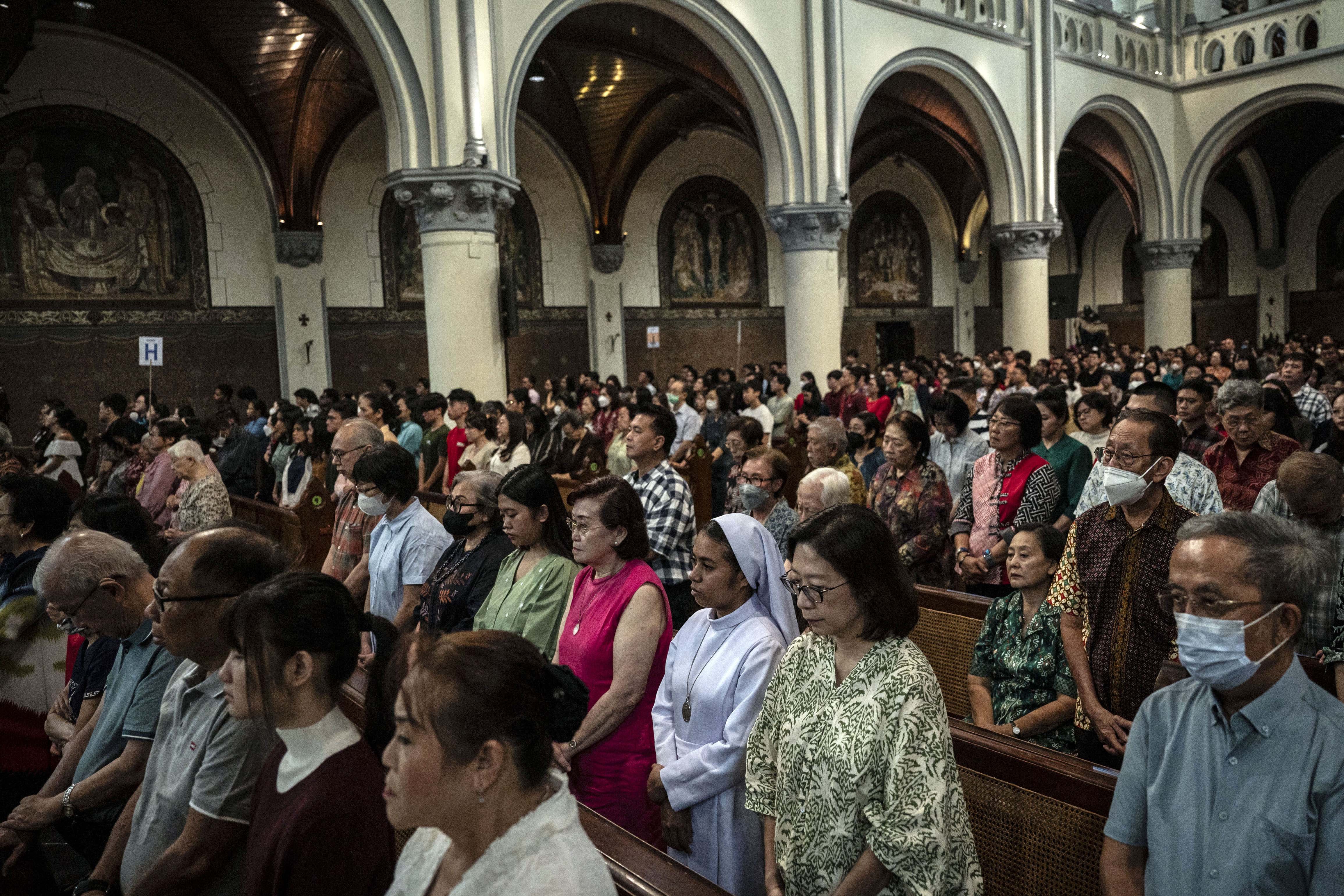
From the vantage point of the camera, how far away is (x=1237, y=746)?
1734mm

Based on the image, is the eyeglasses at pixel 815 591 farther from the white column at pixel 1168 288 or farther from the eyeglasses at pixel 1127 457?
the white column at pixel 1168 288

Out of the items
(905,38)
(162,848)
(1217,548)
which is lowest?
(162,848)

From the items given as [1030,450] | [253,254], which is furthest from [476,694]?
[253,254]

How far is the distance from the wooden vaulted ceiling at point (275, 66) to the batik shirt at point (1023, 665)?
10702mm

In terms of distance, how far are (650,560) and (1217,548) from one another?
109 inches

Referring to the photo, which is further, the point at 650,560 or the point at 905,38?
the point at 905,38

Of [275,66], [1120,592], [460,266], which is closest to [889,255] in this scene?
[275,66]

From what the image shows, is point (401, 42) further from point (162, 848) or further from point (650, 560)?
point (162, 848)

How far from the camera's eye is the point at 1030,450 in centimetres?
436

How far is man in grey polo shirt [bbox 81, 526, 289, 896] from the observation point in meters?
2.04

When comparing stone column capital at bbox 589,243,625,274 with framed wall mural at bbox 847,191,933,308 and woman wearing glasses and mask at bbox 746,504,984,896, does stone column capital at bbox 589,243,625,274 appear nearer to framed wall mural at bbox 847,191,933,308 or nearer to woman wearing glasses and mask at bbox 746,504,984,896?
framed wall mural at bbox 847,191,933,308

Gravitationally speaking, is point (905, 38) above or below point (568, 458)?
above

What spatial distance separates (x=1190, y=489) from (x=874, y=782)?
241 centimetres

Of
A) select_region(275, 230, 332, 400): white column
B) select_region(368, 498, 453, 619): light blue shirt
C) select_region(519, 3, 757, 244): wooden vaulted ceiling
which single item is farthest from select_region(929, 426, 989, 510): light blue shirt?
select_region(275, 230, 332, 400): white column
